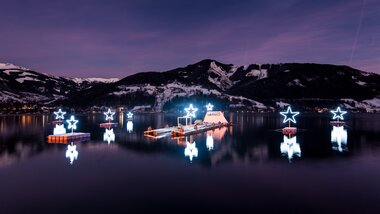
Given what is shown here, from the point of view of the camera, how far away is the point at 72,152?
2357 inches

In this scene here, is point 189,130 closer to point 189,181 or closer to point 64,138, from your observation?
point 64,138

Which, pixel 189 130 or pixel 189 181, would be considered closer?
pixel 189 181

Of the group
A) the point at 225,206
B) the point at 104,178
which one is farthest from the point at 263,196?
the point at 104,178

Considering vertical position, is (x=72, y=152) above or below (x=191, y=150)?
above

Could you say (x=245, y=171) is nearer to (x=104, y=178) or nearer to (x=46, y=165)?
(x=104, y=178)

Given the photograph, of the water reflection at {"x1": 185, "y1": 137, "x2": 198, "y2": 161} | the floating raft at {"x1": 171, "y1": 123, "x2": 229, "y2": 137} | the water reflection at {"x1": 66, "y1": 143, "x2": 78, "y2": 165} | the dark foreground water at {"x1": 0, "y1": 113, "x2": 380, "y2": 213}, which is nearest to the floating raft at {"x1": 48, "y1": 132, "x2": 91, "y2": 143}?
the water reflection at {"x1": 66, "y1": 143, "x2": 78, "y2": 165}

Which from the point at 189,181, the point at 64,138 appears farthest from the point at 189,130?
the point at 189,181

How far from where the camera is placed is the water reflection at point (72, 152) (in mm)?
53375

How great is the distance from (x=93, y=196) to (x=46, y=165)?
68.2 ft

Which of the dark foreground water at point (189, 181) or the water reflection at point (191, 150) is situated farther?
the water reflection at point (191, 150)

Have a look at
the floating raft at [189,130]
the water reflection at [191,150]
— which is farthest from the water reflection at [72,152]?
the floating raft at [189,130]

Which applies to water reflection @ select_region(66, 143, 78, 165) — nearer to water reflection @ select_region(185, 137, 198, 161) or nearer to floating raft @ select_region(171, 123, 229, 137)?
water reflection @ select_region(185, 137, 198, 161)

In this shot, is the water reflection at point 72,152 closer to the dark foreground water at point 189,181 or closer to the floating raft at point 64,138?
the dark foreground water at point 189,181

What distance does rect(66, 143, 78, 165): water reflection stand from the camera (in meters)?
53.4
